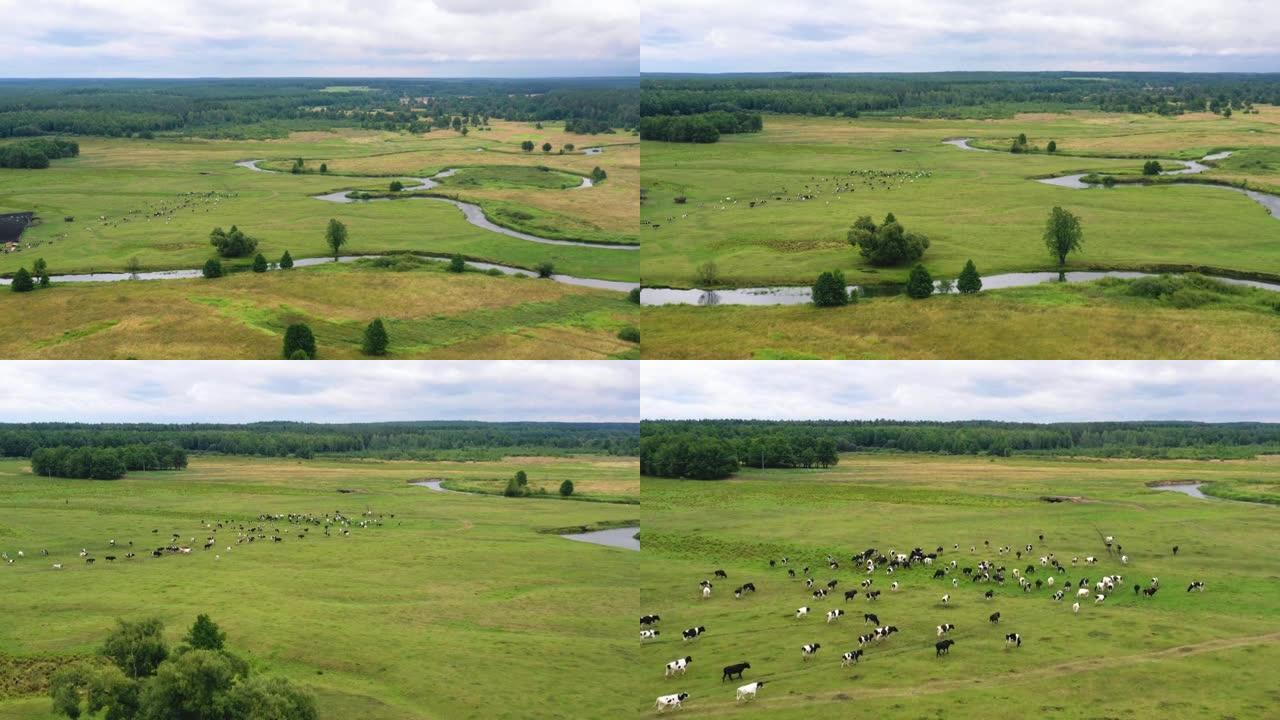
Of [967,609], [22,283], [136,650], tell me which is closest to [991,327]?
[967,609]

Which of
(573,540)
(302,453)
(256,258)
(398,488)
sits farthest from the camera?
(302,453)

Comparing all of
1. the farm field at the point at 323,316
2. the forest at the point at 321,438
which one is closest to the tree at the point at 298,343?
the farm field at the point at 323,316

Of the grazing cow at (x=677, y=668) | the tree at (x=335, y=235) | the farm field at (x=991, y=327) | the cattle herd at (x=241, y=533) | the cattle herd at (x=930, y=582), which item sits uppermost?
the tree at (x=335, y=235)

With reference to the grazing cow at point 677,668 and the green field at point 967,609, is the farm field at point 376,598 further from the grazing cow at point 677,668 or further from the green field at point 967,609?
the green field at point 967,609

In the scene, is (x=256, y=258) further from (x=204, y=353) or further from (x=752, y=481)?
(x=752, y=481)

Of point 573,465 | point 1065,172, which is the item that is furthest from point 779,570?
point 1065,172

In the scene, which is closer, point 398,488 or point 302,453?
point 398,488
